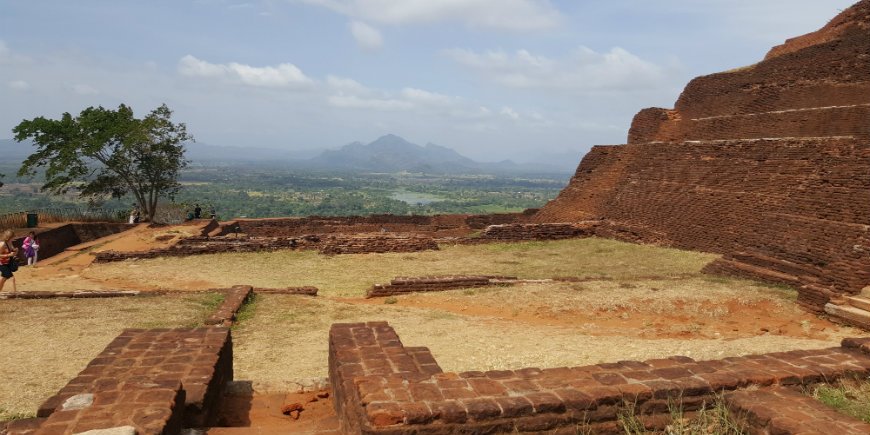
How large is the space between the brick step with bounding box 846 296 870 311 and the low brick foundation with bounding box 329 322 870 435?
211 inches

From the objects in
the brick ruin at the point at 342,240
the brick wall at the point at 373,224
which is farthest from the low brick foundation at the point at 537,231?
the brick wall at the point at 373,224

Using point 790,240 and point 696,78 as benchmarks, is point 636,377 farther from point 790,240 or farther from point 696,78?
point 696,78

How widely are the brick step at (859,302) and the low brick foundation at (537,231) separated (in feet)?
33.6

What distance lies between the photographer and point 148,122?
89.7 feet

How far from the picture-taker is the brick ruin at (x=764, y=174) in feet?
38.8

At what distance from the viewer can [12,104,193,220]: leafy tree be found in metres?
25.6

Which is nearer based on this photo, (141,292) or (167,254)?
(141,292)

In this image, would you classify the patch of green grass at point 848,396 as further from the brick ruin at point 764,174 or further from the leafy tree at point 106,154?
the leafy tree at point 106,154

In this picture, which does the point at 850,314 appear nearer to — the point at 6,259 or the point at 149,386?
the point at 149,386

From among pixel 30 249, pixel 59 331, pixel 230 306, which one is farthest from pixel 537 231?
pixel 30 249

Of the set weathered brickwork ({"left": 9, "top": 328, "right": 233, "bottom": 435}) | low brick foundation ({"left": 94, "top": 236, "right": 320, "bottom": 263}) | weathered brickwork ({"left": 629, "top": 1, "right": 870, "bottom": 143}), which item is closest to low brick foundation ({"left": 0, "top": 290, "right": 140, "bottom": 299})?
low brick foundation ({"left": 94, "top": 236, "right": 320, "bottom": 263})

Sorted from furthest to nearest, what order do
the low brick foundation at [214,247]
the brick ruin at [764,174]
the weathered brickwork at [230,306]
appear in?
the low brick foundation at [214,247], the brick ruin at [764,174], the weathered brickwork at [230,306]

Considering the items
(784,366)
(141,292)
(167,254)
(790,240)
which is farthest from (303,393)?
(167,254)

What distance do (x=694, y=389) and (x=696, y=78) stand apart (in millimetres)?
22698
